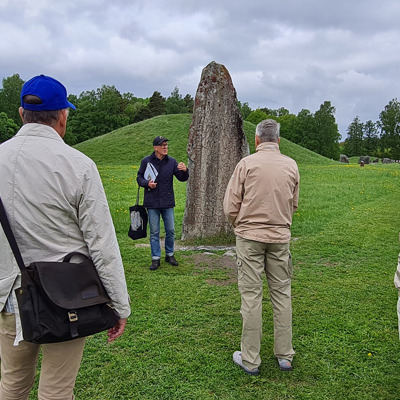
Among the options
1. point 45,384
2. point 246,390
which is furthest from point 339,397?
point 45,384

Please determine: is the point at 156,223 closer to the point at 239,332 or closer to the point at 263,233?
the point at 239,332

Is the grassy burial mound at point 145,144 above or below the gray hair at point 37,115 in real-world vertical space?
above

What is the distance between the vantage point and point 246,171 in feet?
13.5

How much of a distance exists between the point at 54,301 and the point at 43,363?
53 centimetres

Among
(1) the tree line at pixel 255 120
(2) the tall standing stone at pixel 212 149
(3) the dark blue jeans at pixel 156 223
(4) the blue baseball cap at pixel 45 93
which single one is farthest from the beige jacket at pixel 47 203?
(1) the tree line at pixel 255 120

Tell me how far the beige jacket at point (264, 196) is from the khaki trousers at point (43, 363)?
2082 millimetres

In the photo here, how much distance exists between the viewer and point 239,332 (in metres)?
5.07

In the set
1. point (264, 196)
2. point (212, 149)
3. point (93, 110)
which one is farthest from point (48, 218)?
point (93, 110)

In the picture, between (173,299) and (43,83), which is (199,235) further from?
(43,83)

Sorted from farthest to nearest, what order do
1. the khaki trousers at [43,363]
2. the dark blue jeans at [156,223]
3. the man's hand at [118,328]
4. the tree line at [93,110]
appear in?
1. the tree line at [93,110]
2. the dark blue jeans at [156,223]
3. the man's hand at [118,328]
4. the khaki trousers at [43,363]

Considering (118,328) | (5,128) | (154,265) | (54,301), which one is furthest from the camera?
(5,128)

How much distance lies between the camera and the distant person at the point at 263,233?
4055 millimetres

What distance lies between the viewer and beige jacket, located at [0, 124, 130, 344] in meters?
2.37

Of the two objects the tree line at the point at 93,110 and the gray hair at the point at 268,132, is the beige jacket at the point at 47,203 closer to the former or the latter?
the gray hair at the point at 268,132
